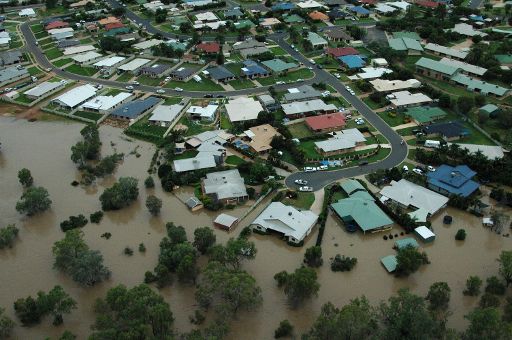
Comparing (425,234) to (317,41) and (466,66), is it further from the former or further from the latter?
(317,41)

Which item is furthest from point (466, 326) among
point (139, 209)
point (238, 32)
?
point (238, 32)

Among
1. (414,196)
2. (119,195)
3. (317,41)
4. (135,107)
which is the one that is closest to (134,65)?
(135,107)

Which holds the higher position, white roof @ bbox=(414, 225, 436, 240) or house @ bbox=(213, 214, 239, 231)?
house @ bbox=(213, 214, 239, 231)

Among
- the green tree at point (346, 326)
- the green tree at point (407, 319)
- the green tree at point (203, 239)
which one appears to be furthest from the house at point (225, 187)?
the green tree at point (407, 319)

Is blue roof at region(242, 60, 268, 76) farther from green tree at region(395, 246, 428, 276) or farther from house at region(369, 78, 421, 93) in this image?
green tree at region(395, 246, 428, 276)

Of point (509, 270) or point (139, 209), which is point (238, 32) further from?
point (509, 270)

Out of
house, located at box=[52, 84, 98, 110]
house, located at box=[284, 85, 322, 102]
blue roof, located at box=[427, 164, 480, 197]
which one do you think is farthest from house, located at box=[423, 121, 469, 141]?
house, located at box=[52, 84, 98, 110]

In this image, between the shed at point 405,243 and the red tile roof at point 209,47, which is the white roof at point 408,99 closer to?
the shed at point 405,243
